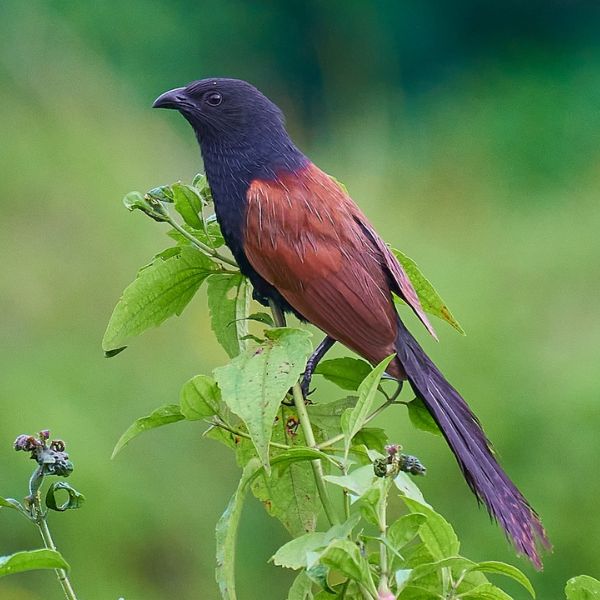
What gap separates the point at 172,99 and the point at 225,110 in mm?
63

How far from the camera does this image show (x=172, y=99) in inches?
49.1

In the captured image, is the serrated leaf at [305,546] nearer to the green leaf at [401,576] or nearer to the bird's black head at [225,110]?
the green leaf at [401,576]

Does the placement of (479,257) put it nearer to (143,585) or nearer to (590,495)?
(590,495)

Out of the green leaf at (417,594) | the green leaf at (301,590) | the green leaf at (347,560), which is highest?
the green leaf at (347,560)

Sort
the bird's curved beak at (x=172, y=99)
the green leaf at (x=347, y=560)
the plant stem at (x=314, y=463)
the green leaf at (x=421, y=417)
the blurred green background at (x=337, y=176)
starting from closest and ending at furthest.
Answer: the green leaf at (x=347, y=560)
the plant stem at (x=314, y=463)
the green leaf at (x=421, y=417)
the bird's curved beak at (x=172, y=99)
the blurred green background at (x=337, y=176)

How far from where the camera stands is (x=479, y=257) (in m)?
2.86

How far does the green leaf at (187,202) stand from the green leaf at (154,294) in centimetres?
3

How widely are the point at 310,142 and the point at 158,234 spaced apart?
60.5 inches

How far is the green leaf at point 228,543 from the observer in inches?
23.7

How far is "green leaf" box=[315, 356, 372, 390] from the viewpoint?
2.60ft

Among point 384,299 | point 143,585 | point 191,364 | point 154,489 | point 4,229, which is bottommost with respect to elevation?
point 143,585

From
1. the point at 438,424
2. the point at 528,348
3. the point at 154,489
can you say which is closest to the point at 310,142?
the point at 528,348

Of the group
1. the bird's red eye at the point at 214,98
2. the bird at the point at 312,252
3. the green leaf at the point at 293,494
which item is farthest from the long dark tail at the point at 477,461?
the bird's red eye at the point at 214,98

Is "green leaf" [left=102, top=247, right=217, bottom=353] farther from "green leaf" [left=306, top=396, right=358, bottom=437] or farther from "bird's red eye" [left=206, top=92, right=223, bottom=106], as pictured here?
"bird's red eye" [left=206, top=92, right=223, bottom=106]
